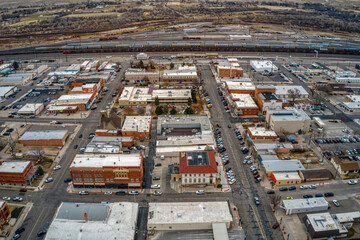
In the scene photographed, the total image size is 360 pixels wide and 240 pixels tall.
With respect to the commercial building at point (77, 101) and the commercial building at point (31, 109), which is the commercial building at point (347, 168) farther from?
the commercial building at point (31, 109)

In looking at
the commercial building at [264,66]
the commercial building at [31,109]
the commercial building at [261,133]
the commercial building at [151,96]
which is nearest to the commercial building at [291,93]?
the commercial building at [264,66]

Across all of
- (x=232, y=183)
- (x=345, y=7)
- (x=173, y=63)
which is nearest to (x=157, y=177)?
(x=232, y=183)

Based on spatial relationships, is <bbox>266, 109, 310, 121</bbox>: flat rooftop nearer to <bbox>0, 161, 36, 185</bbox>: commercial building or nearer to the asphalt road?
the asphalt road

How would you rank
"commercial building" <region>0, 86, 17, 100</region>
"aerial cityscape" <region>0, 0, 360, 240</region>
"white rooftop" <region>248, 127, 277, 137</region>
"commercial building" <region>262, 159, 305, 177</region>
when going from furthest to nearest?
"commercial building" <region>0, 86, 17, 100</region>, "white rooftop" <region>248, 127, 277, 137</region>, "commercial building" <region>262, 159, 305, 177</region>, "aerial cityscape" <region>0, 0, 360, 240</region>

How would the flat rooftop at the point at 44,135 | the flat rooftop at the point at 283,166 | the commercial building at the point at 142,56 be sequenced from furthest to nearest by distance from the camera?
the commercial building at the point at 142,56, the flat rooftop at the point at 44,135, the flat rooftop at the point at 283,166

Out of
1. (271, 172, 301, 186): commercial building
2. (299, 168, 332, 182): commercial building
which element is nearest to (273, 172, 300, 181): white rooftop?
(271, 172, 301, 186): commercial building

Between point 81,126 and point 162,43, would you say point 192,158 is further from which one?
point 162,43
